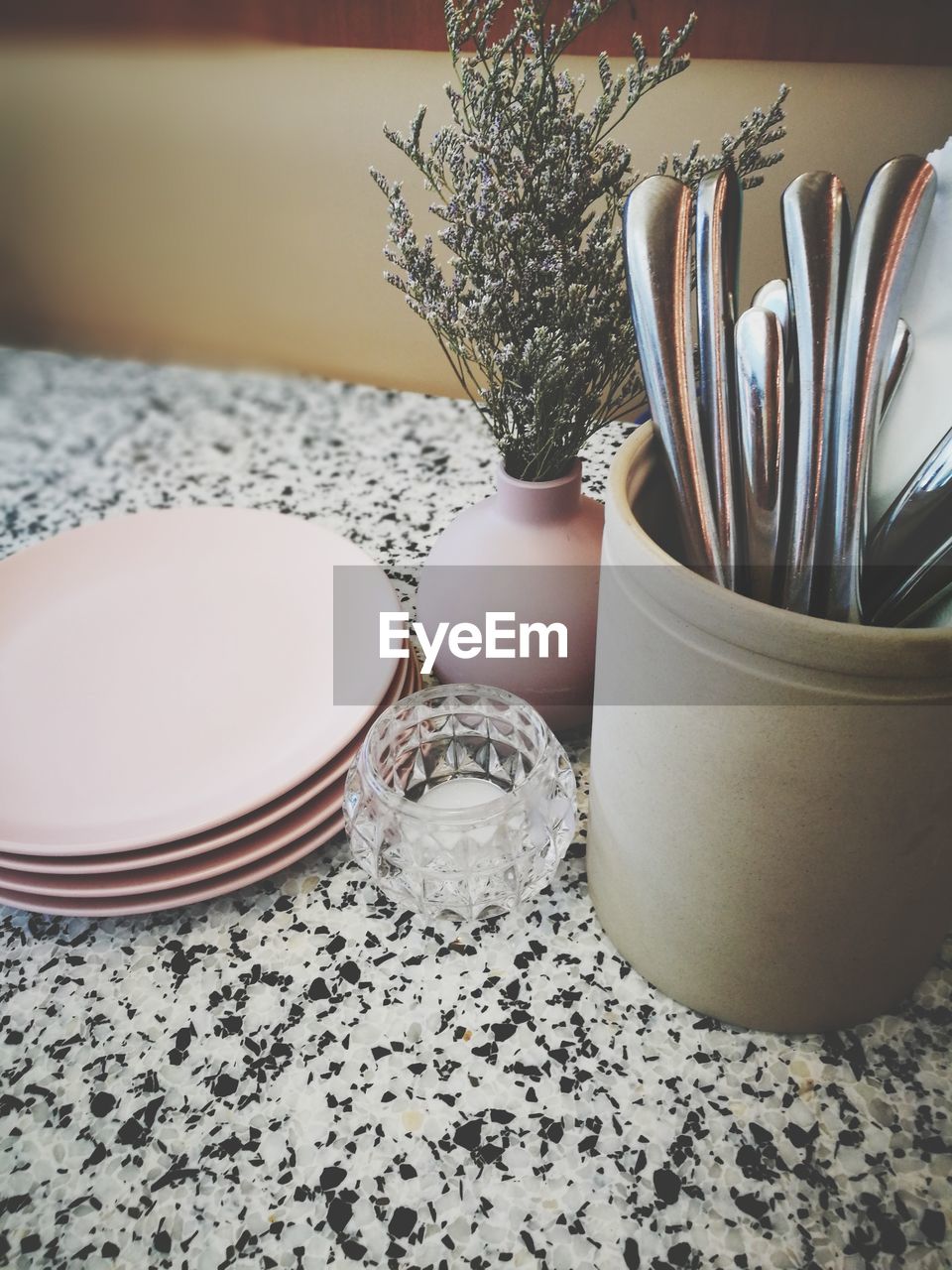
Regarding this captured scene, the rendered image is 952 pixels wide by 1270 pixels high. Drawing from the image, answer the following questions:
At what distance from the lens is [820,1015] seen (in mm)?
318

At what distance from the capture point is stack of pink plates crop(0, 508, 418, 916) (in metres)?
0.35

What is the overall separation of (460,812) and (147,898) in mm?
133

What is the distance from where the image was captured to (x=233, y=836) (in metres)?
0.35

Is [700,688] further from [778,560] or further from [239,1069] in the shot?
[239,1069]

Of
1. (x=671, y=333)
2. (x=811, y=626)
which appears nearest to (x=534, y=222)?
(x=671, y=333)

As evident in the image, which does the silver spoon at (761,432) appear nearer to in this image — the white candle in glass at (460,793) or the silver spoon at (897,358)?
the silver spoon at (897,358)

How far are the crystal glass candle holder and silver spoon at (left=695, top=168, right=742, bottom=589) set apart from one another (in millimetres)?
121

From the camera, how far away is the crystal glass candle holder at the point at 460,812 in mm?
341

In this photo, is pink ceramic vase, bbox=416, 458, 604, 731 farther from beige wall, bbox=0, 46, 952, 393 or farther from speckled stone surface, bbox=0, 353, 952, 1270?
beige wall, bbox=0, 46, 952, 393

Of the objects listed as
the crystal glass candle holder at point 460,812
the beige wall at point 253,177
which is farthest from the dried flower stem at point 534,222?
the beige wall at point 253,177

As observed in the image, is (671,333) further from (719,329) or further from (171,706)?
(171,706)

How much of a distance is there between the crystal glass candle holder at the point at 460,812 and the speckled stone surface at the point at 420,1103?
0.03 metres

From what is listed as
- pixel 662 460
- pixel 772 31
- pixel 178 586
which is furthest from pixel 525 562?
pixel 772 31

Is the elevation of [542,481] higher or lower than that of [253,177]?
lower
